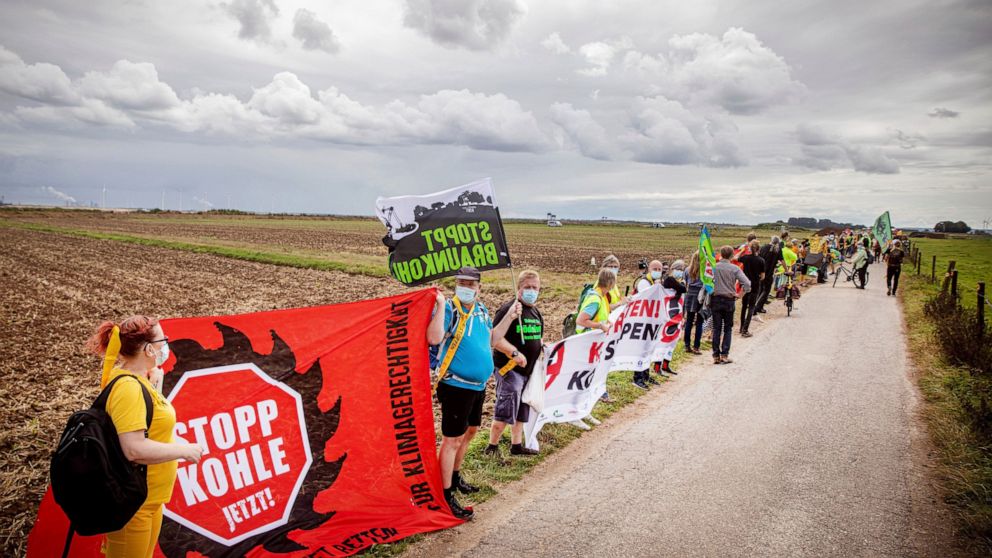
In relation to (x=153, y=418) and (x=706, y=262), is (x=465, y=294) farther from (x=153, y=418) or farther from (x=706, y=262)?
(x=706, y=262)

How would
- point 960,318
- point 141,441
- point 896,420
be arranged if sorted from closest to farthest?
1. point 141,441
2. point 896,420
3. point 960,318

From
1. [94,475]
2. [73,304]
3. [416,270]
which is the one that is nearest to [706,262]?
[416,270]

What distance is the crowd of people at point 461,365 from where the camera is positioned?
122 inches

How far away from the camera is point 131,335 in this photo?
3111 millimetres

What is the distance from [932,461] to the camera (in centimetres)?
642

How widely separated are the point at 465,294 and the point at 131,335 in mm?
2774

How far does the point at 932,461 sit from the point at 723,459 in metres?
2.52

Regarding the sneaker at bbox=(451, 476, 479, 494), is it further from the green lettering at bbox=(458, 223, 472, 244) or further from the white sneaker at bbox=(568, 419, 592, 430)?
the green lettering at bbox=(458, 223, 472, 244)

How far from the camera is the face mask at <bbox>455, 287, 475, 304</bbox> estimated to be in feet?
17.0

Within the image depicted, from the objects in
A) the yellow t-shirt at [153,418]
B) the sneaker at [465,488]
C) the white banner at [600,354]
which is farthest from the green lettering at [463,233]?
the yellow t-shirt at [153,418]

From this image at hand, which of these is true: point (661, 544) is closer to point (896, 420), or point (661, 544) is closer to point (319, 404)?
point (319, 404)

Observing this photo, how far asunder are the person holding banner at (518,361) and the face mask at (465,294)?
737 millimetres

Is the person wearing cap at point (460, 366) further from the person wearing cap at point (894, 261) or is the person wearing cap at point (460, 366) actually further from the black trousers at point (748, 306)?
the person wearing cap at point (894, 261)

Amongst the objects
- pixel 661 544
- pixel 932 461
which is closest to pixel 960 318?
pixel 932 461
